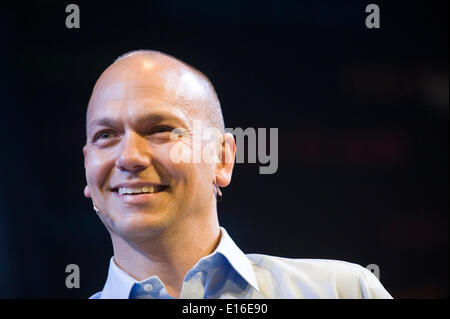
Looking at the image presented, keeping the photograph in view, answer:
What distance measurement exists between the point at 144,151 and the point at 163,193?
15 cm

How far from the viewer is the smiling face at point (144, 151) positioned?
1.85 metres

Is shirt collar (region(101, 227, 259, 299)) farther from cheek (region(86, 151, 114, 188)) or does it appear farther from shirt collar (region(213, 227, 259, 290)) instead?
cheek (region(86, 151, 114, 188))

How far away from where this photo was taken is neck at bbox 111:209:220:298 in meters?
1.89

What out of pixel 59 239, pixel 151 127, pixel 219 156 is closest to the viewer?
pixel 151 127

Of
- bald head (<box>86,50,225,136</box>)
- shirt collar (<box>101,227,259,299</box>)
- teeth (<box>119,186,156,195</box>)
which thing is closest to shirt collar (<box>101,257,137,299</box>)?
shirt collar (<box>101,227,259,299</box>)

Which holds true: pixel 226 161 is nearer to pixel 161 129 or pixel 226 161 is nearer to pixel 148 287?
pixel 161 129

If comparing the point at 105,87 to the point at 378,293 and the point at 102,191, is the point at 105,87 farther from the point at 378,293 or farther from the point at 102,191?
the point at 378,293

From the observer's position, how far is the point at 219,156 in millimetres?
2057

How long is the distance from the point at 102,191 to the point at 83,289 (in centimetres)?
51

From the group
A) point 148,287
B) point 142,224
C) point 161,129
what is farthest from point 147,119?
point 148,287

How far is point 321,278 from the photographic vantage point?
202 cm

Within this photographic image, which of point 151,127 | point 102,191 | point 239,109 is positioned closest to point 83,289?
point 102,191

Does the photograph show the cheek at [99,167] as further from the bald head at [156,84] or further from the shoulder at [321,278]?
the shoulder at [321,278]

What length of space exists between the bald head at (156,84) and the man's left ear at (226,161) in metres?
A: 0.09
